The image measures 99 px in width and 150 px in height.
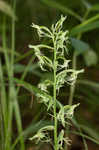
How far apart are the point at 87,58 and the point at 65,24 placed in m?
0.40

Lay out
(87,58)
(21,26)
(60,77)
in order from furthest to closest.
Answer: (21,26), (87,58), (60,77)

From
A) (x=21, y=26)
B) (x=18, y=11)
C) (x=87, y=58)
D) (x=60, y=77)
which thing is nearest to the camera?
(x=60, y=77)

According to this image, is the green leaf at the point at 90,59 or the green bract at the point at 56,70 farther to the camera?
the green leaf at the point at 90,59

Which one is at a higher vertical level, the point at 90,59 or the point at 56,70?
the point at 90,59

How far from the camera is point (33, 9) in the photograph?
6.12ft

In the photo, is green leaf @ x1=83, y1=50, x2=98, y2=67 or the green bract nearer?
the green bract

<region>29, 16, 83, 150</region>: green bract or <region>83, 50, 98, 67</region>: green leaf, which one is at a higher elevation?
<region>83, 50, 98, 67</region>: green leaf

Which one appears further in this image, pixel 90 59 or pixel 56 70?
pixel 90 59

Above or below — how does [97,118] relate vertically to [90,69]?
below

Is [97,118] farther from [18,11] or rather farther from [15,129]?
[18,11]

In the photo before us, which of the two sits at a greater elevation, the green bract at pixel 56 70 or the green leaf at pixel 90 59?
the green leaf at pixel 90 59

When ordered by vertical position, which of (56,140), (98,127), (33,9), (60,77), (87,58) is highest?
(33,9)

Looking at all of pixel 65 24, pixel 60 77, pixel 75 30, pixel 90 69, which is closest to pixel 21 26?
pixel 65 24

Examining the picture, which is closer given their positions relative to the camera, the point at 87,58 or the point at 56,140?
the point at 56,140
